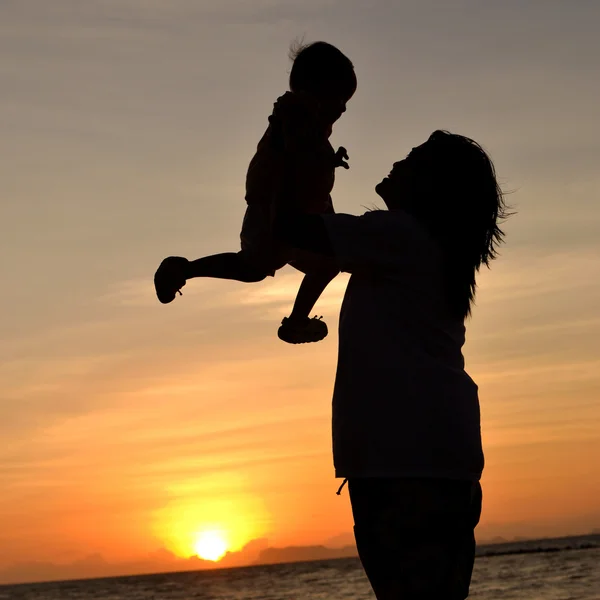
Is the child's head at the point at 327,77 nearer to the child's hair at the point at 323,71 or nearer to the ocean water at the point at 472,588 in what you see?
the child's hair at the point at 323,71

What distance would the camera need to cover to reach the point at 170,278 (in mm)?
3365

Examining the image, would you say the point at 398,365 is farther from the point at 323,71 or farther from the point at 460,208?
the point at 323,71

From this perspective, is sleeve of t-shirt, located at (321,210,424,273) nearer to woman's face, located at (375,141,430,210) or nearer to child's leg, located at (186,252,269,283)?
woman's face, located at (375,141,430,210)

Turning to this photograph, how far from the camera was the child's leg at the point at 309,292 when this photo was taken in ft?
11.9

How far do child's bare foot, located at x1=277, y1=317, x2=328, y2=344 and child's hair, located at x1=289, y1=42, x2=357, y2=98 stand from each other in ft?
2.77

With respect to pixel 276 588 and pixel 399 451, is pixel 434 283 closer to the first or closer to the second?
pixel 399 451

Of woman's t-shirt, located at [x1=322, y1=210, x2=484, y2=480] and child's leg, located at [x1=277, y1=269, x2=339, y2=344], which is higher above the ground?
child's leg, located at [x1=277, y1=269, x2=339, y2=344]

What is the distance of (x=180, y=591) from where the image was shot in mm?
51344

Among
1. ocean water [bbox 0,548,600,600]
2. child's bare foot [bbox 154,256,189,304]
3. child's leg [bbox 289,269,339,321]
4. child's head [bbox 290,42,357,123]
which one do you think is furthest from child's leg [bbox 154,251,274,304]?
ocean water [bbox 0,548,600,600]

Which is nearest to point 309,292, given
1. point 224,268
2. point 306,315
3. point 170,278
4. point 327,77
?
point 306,315

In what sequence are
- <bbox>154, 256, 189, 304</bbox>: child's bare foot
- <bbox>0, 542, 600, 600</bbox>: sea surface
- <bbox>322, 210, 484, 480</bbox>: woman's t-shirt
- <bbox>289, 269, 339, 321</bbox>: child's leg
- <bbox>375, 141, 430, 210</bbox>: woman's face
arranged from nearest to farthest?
<bbox>322, 210, 484, 480</bbox>: woman's t-shirt < <bbox>375, 141, 430, 210</bbox>: woman's face < <bbox>154, 256, 189, 304</bbox>: child's bare foot < <bbox>289, 269, 339, 321</bbox>: child's leg < <bbox>0, 542, 600, 600</bbox>: sea surface

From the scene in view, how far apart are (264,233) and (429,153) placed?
70cm

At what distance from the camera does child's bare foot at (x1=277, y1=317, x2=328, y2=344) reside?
366 centimetres

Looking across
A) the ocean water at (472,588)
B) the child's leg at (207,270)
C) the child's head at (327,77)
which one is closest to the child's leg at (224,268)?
the child's leg at (207,270)
